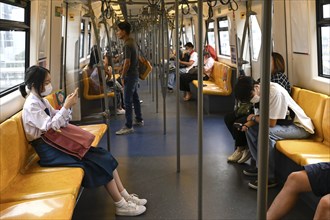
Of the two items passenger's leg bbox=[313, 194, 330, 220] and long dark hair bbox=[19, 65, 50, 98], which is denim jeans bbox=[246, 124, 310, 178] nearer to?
passenger's leg bbox=[313, 194, 330, 220]

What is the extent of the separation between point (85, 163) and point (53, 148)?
0.88 feet

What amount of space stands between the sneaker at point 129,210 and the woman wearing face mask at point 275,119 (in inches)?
44.0

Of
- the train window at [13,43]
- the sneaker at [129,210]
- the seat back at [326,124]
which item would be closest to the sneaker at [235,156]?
the seat back at [326,124]

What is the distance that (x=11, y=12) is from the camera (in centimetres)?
345

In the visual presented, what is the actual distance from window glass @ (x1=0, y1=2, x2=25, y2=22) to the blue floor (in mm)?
1743

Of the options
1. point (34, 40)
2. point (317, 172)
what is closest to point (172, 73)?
point (34, 40)

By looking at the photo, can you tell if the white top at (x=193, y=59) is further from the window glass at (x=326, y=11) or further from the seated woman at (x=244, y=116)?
the window glass at (x=326, y=11)

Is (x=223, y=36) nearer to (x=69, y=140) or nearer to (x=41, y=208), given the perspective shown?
(x=69, y=140)

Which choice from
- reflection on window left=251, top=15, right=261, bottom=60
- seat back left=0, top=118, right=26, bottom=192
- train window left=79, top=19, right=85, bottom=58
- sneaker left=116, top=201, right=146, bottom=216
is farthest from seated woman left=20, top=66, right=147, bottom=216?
reflection on window left=251, top=15, right=261, bottom=60

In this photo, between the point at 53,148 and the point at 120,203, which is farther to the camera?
the point at 120,203

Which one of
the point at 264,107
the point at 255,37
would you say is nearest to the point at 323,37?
the point at 255,37

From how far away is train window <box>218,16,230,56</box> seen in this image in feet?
24.6

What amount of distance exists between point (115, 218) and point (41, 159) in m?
0.73

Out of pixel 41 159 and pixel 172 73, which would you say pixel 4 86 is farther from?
pixel 172 73
